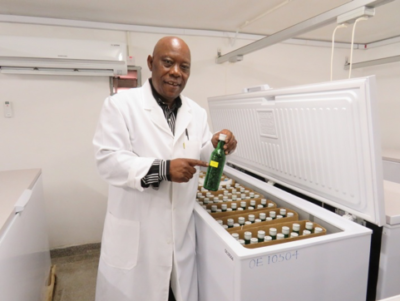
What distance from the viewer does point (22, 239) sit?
141 cm

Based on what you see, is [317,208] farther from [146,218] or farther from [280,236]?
[146,218]

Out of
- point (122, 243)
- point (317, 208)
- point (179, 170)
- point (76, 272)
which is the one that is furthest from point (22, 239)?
point (317, 208)

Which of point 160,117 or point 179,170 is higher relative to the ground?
point 160,117

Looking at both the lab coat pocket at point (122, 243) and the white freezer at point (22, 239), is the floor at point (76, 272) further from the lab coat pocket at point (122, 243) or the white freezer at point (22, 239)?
the lab coat pocket at point (122, 243)

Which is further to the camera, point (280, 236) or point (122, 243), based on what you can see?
point (122, 243)

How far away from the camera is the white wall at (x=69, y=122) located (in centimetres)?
243

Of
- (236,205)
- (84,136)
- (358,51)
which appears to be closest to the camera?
(236,205)

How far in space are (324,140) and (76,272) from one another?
2.39 meters

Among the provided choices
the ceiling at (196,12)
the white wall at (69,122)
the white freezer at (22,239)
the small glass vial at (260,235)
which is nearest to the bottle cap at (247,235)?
the small glass vial at (260,235)

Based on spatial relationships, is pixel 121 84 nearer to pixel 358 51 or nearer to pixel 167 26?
pixel 167 26

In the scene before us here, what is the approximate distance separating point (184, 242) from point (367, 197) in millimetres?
843

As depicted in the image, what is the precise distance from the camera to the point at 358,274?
1097 millimetres

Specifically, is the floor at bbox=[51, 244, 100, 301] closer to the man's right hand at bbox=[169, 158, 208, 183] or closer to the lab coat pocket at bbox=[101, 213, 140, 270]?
the lab coat pocket at bbox=[101, 213, 140, 270]

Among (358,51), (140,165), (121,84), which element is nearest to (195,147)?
(140,165)
